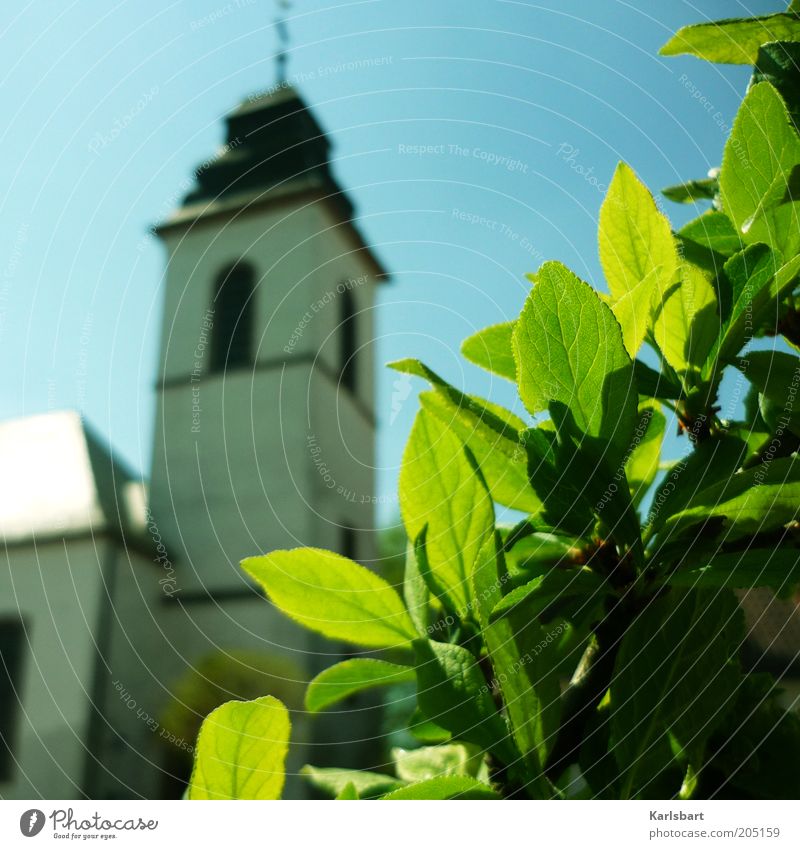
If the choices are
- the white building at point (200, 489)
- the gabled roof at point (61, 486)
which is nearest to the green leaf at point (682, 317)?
the white building at point (200, 489)

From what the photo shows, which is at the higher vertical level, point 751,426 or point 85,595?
point 85,595

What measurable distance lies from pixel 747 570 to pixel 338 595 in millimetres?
144

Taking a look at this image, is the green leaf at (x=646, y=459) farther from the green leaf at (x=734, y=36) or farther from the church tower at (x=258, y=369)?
the church tower at (x=258, y=369)

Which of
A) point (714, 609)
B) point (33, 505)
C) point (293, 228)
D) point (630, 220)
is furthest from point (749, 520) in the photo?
point (293, 228)

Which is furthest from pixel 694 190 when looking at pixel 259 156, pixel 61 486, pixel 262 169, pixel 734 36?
pixel 259 156

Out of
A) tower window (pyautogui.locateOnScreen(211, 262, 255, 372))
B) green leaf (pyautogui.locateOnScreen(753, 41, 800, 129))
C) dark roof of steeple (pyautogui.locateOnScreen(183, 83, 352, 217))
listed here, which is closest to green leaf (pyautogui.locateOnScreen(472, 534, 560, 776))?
green leaf (pyautogui.locateOnScreen(753, 41, 800, 129))

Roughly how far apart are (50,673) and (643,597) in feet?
22.9

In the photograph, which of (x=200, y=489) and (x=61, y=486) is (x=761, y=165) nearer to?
(x=61, y=486)

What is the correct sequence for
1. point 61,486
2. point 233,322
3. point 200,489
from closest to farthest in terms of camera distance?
point 61,486 < point 233,322 < point 200,489

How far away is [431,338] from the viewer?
0.49 meters

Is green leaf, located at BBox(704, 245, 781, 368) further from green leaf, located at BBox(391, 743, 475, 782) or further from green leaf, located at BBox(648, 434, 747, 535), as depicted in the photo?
green leaf, located at BBox(391, 743, 475, 782)

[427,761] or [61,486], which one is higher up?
[61,486]

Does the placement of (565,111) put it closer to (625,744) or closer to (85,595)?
(625,744)

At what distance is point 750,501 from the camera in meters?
0.25
